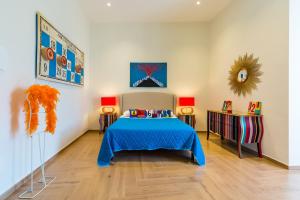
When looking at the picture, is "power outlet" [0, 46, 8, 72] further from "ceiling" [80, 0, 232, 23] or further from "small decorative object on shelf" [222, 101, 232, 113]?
"small decorative object on shelf" [222, 101, 232, 113]

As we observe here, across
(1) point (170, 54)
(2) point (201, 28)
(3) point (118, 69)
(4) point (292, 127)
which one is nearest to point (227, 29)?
(2) point (201, 28)

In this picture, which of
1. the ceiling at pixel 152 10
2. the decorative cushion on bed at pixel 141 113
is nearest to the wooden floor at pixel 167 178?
the decorative cushion on bed at pixel 141 113

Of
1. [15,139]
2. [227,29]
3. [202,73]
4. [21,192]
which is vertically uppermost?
[227,29]

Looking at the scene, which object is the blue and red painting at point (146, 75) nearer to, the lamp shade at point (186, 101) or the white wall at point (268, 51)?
the lamp shade at point (186, 101)

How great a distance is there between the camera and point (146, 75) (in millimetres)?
5332

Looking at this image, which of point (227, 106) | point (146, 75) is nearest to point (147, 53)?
point (146, 75)

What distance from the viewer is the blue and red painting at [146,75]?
17.5 ft

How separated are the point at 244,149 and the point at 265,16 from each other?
102 inches

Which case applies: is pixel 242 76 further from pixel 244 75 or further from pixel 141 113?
pixel 141 113

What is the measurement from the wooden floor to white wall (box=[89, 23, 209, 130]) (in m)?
2.42

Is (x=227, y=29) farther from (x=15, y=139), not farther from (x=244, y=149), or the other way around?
(x=15, y=139)

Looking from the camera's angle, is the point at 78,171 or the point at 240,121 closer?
the point at 78,171

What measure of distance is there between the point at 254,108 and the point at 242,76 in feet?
2.57

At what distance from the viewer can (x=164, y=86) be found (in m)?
5.36
